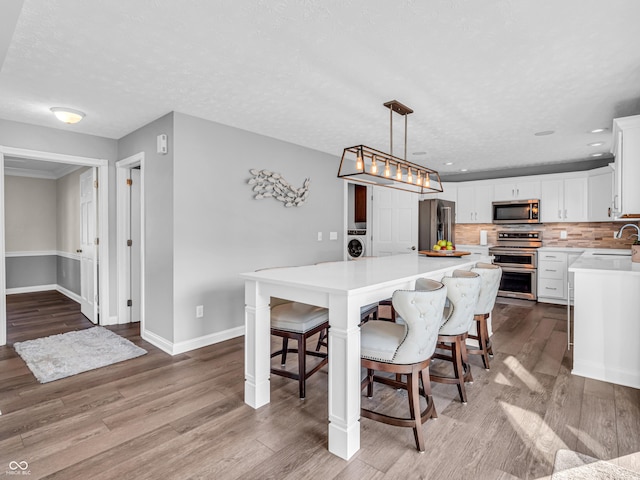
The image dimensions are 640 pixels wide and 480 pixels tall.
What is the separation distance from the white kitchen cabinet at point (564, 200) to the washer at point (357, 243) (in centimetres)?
303

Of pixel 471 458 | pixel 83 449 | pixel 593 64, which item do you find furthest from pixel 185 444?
pixel 593 64

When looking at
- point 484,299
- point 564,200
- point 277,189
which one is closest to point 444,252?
point 484,299

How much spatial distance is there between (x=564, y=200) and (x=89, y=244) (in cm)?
712

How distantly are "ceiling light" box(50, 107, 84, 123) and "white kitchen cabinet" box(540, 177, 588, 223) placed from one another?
654 centimetres

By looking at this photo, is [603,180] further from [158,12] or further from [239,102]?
[158,12]

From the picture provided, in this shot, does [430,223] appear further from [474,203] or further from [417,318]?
[417,318]

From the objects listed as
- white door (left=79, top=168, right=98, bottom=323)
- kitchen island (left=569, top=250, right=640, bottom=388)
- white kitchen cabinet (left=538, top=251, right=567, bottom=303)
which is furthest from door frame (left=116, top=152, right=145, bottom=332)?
white kitchen cabinet (left=538, top=251, right=567, bottom=303)

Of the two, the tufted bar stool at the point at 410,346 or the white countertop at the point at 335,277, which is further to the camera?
the white countertop at the point at 335,277

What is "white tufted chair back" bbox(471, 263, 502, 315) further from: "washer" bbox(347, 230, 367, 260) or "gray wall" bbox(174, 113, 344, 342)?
"washer" bbox(347, 230, 367, 260)

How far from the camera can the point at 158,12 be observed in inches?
73.5

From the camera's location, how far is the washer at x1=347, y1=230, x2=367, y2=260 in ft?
22.0

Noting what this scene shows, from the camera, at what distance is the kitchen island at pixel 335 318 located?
186cm

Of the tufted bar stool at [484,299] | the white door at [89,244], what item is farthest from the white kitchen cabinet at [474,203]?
the white door at [89,244]

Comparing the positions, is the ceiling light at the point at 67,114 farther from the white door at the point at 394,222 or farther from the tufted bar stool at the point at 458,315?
the white door at the point at 394,222
